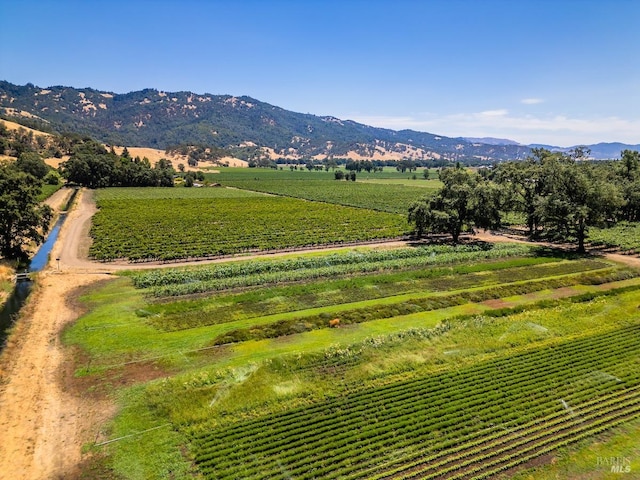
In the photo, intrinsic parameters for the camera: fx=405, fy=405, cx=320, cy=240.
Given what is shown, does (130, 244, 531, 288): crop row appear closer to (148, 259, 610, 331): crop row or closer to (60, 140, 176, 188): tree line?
(148, 259, 610, 331): crop row

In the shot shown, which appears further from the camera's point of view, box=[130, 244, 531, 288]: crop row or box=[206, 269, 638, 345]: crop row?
box=[130, 244, 531, 288]: crop row

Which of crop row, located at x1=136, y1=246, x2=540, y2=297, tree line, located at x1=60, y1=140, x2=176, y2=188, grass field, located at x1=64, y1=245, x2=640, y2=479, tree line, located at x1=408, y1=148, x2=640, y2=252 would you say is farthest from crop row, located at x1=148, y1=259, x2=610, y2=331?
tree line, located at x1=60, y1=140, x2=176, y2=188

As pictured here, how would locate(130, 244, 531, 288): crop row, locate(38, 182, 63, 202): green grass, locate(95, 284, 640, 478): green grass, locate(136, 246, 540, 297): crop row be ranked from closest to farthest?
locate(95, 284, 640, 478): green grass < locate(136, 246, 540, 297): crop row < locate(130, 244, 531, 288): crop row < locate(38, 182, 63, 202): green grass

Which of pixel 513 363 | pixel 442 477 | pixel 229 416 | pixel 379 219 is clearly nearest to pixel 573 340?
pixel 513 363

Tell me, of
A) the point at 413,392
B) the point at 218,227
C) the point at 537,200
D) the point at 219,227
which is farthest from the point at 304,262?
the point at 537,200

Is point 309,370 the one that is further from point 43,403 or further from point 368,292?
point 368,292

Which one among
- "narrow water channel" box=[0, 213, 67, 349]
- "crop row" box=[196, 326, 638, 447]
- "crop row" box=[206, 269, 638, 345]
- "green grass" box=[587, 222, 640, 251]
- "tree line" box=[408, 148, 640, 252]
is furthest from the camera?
"green grass" box=[587, 222, 640, 251]
